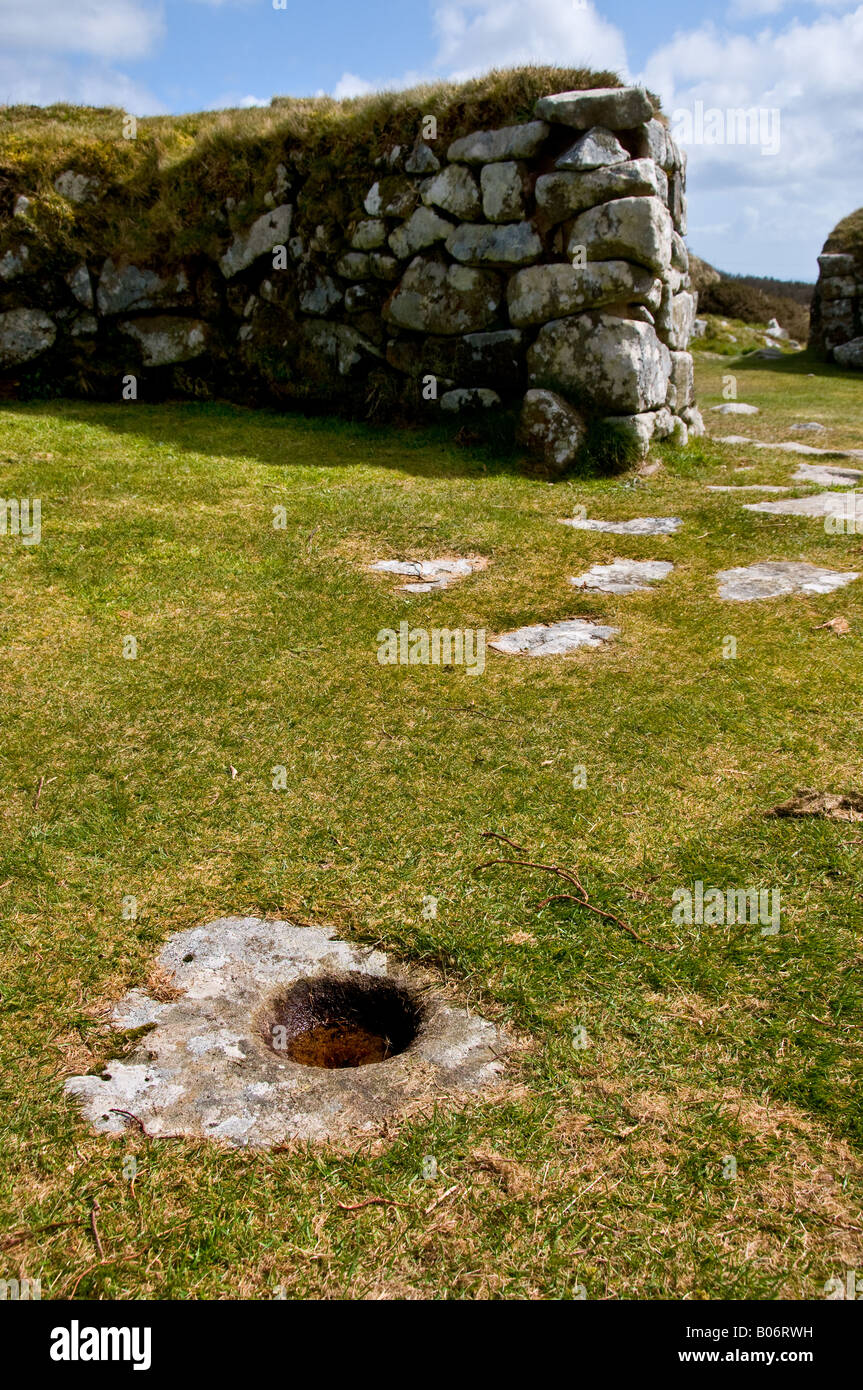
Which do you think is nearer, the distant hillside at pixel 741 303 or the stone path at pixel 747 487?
the stone path at pixel 747 487

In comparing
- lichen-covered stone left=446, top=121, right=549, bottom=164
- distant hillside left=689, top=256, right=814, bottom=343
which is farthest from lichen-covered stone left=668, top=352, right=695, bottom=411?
distant hillside left=689, top=256, right=814, bottom=343

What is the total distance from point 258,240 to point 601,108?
4588 millimetres

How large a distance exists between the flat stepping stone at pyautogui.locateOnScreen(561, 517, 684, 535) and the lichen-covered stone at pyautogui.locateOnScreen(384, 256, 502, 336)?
Answer: 3.63 metres

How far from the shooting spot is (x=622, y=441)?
1057cm

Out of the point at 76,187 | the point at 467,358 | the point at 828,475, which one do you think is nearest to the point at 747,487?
the point at 828,475

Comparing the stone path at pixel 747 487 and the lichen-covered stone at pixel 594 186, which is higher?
the lichen-covered stone at pixel 594 186

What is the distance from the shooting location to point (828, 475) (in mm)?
11117

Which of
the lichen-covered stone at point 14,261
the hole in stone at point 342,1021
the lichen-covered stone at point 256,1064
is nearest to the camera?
the lichen-covered stone at point 256,1064

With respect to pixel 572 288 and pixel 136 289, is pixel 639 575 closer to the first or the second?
pixel 572 288

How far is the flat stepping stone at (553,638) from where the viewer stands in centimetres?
659

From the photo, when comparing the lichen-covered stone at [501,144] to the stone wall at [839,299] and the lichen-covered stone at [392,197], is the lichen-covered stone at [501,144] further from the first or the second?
the stone wall at [839,299]

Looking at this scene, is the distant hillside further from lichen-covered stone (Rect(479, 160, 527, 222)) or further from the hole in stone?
the hole in stone

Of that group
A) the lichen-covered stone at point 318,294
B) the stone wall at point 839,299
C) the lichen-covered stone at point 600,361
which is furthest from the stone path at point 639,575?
the stone wall at point 839,299

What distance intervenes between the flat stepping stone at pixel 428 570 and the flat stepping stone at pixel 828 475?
4.77 meters
